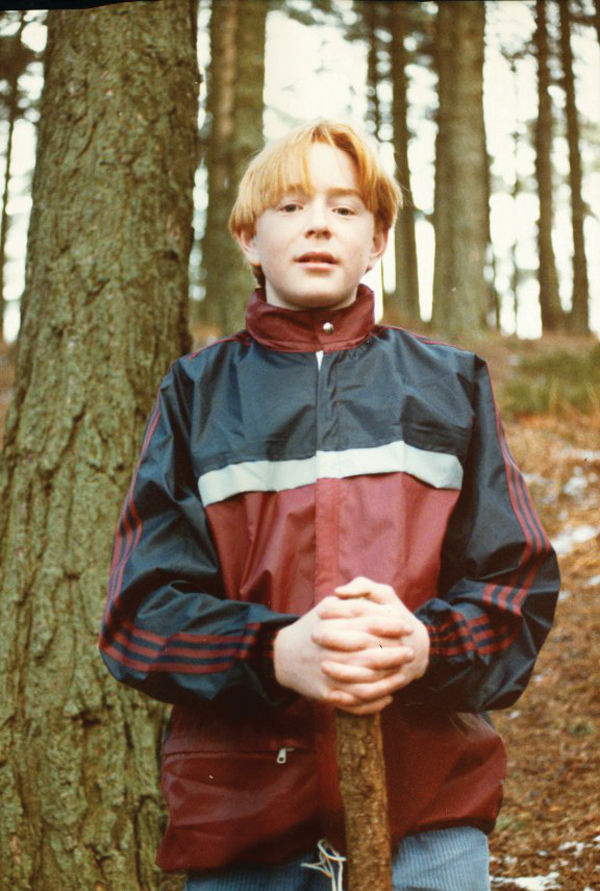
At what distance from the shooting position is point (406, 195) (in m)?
11.7

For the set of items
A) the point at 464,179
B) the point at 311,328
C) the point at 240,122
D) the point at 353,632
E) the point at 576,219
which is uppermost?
the point at 576,219

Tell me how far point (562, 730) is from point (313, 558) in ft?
7.08

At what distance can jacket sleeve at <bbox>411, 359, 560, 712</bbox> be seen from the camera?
1.59 meters

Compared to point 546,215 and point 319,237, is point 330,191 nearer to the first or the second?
point 319,237

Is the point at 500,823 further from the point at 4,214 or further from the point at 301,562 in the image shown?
the point at 4,214

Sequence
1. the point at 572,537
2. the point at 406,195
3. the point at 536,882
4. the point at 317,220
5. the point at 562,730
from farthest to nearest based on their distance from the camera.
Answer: the point at 406,195 → the point at 572,537 → the point at 562,730 → the point at 536,882 → the point at 317,220

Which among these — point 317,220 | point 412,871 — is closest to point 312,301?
point 317,220

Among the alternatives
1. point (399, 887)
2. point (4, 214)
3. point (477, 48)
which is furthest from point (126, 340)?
point (4, 214)

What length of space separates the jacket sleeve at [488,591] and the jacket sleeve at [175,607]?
301 millimetres

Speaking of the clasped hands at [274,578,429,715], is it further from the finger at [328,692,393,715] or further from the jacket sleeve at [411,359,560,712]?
the jacket sleeve at [411,359,560,712]

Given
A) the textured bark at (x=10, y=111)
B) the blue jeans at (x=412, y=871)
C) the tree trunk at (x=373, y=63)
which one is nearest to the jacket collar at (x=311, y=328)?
the blue jeans at (x=412, y=871)

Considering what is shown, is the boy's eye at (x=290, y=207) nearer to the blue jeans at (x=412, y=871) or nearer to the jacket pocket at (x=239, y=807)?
the jacket pocket at (x=239, y=807)

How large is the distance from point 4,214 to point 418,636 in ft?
49.1

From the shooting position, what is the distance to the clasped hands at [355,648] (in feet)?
4.57
